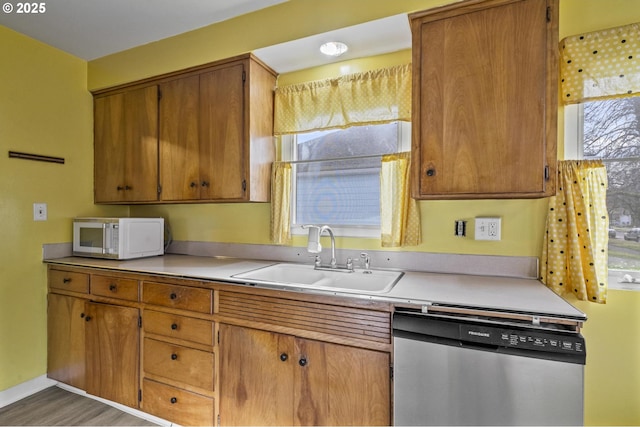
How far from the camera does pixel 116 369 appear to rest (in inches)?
77.5

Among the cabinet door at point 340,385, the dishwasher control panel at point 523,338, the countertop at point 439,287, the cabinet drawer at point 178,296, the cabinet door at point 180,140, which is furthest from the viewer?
the cabinet door at point 180,140

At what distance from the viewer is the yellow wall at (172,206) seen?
1515 millimetres

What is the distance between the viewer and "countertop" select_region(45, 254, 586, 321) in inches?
46.8

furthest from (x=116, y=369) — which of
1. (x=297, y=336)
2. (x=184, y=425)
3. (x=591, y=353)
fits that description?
(x=591, y=353)

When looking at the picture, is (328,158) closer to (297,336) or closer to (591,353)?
(297,336)

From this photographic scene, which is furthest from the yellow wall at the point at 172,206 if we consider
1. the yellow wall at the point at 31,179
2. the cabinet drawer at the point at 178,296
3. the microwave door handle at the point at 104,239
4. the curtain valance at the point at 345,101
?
the cabinet drawer at the point at 178,296

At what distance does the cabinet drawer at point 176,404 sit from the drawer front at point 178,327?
300 millimetres

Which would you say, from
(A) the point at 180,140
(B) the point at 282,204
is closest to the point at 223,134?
(A) the point at 180,140

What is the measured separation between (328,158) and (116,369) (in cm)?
187

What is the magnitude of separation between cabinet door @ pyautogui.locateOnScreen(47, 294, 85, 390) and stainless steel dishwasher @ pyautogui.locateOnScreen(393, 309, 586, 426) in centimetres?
206

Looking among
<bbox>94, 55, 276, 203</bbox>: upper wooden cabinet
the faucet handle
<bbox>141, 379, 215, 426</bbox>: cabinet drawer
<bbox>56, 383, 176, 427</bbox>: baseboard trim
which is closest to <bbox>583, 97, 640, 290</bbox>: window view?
the faucet handle

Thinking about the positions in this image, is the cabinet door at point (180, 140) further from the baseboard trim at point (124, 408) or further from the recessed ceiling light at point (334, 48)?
the baseboard trim at point (124, 408)

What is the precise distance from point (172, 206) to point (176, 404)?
147 cm

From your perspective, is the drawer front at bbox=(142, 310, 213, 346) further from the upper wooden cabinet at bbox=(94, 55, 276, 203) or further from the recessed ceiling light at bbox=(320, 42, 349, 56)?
the recessed ceiling light at bbox=(320, 42, 349, 56)
